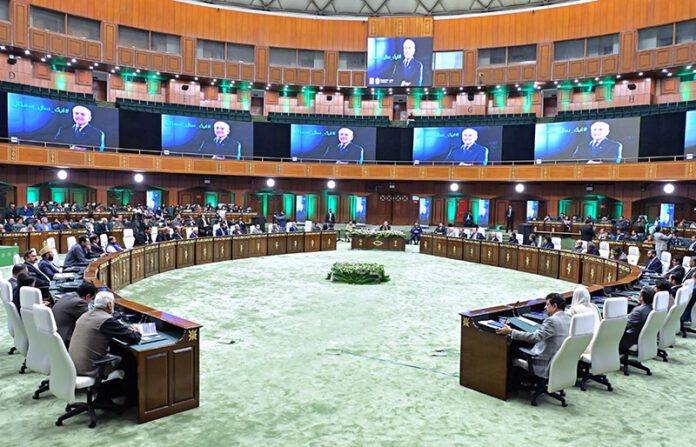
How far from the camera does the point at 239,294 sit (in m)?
10.1

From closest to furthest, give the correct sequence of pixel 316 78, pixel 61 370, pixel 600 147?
1. pixel 61 370
2. pixel 600 147
3. pixel 316 78

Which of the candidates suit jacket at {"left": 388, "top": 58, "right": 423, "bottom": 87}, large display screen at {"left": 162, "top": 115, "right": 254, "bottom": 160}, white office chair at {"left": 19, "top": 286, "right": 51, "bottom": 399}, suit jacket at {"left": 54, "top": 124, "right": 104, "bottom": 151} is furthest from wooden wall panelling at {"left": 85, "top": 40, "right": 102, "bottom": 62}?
white office chair at {"left": 19, "top": 286, "right": 51, "bottom": 399}

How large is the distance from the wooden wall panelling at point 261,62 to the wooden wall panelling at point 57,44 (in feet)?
34.2

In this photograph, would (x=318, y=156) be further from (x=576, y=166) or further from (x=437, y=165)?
(x=576, y=166)

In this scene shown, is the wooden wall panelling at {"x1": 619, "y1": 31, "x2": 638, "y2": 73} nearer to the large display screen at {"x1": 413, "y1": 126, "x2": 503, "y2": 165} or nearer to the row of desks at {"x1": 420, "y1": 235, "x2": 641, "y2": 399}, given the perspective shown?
the large display screen at {"x1": 413, "y1": 126, "x2": 503, "y2": 165}

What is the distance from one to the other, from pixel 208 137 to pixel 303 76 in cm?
762

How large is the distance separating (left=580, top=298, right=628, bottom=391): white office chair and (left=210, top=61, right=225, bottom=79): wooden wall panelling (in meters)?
27.7

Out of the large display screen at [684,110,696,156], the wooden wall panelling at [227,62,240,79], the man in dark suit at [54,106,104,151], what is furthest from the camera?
the wooden wall panelling at [227,62,240,79]

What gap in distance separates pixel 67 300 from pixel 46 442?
1428mm

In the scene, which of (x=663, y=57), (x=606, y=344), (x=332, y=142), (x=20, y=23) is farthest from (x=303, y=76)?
(x=606, y=344)

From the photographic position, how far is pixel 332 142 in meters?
28.0

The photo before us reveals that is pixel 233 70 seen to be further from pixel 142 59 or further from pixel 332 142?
pixel 332 142

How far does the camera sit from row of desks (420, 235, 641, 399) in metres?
4.98

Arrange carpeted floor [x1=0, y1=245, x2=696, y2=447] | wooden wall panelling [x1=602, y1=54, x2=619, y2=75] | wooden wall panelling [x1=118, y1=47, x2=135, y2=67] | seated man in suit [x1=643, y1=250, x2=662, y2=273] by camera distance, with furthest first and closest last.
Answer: wooden wall panelling [x1=118, y1=47, x2=135, y2=67] < wooden wall panelling [x1=602, y1=54, x2=619, y2=75] < seated man in suit [x1=643, y1=250, x2=662, y2=273] < carpeted floor [x1=0, y1=245, x2=696, y2=447]
